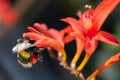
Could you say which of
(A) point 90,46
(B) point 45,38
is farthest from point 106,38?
(B) point 45,38

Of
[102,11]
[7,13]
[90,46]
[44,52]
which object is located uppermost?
[7,13]

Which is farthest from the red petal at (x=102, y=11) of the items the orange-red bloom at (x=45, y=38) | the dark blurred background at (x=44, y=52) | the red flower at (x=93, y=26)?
the dark blurred background at (x=44, y=52)

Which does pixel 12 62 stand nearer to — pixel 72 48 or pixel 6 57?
pixel 6 57

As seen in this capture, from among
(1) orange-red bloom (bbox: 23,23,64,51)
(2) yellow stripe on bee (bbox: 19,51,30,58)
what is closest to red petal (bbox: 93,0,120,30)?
(1) orange-red bloom (bbox: 23,23,64,51)

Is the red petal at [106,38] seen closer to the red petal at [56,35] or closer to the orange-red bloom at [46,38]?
the orange-red bloom at [46,38]

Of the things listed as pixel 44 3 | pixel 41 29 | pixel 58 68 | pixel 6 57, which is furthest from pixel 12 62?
pixel 41 29

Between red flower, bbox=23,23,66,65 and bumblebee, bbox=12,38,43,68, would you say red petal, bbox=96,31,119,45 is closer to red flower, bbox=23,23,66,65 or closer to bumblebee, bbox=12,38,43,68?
red flower, bbox=23,23,66,65

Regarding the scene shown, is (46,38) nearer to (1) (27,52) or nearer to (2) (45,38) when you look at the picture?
(2) (45,38)
